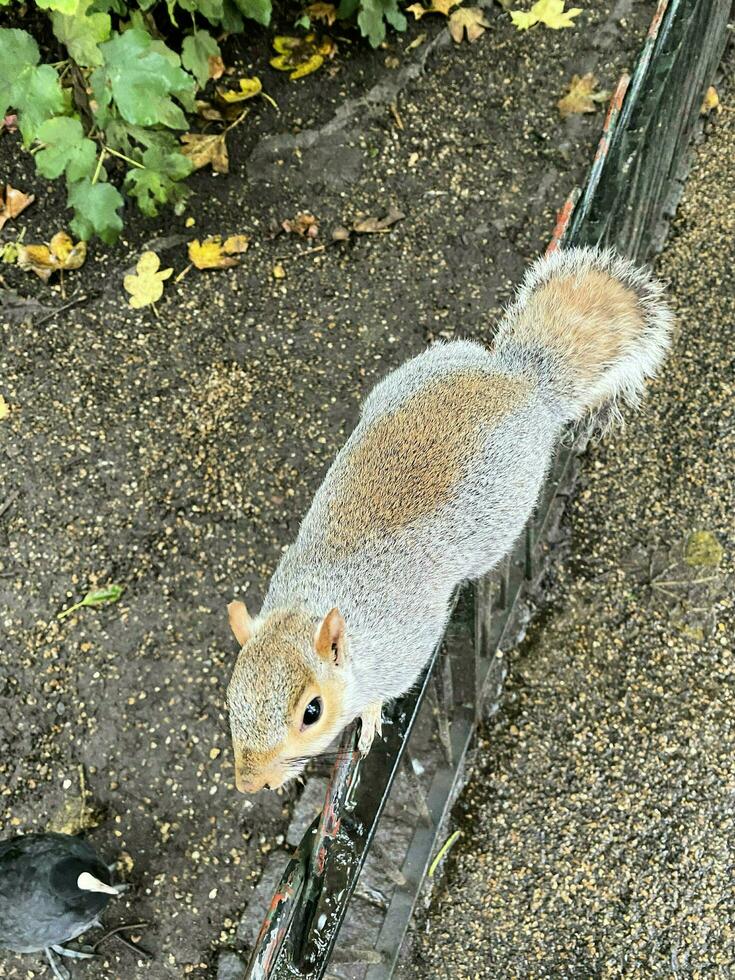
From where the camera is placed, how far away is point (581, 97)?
300cm

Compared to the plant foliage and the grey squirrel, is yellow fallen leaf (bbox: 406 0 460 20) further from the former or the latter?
the grey squirrel

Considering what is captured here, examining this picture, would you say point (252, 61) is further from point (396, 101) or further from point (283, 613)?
point (283, 613)

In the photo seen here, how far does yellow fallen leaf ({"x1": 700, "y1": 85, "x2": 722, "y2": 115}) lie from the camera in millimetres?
3094

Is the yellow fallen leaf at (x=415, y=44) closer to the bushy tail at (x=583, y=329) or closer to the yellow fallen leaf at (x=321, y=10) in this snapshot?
the yellow fallen leaf at (x=321, y=10)

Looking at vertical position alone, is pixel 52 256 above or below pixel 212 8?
below

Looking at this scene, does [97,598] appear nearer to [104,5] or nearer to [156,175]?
[156,175]

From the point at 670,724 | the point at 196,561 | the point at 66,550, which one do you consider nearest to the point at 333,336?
the point at 196,561

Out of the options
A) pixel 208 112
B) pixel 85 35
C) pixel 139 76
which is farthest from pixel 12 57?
pixel 208 112

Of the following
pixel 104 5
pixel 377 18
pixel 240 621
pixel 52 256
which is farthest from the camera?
pixel 377 18

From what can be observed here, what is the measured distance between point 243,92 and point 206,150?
30 cm

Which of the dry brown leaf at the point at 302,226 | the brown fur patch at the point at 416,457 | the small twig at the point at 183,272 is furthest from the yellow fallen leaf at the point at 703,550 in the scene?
the small twig at the point at 183,272

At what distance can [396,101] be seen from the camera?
310cm

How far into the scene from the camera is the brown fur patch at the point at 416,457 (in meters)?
1.69

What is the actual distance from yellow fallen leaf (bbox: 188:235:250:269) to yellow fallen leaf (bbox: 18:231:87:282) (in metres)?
0.40
